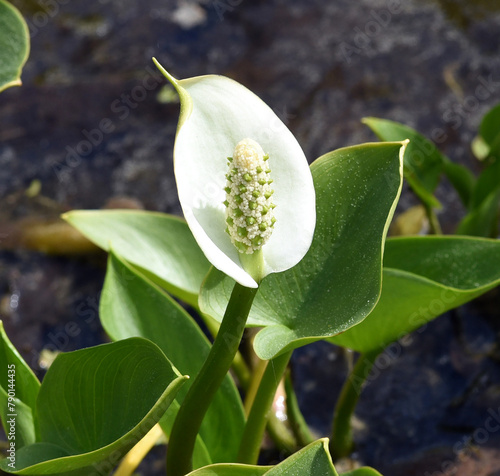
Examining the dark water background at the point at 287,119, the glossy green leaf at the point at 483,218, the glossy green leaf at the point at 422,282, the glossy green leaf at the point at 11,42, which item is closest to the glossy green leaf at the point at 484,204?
the glossy green leaf at the point at 483,218

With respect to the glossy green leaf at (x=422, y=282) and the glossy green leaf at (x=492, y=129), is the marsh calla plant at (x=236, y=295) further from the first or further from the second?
the glossy green leaf at (x=492, y=129)

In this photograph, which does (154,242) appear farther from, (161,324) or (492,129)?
(492,129)

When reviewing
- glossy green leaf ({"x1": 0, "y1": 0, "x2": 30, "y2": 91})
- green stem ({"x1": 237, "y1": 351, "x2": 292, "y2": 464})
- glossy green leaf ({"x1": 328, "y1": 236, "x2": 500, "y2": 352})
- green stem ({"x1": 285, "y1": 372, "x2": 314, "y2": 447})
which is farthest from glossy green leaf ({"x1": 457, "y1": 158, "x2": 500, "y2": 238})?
glossy green leaf ({"x1": 0, "y1": 0, "x2": 30, "y2": 91})

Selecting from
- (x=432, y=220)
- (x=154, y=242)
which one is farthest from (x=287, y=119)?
(x=154, y=242)

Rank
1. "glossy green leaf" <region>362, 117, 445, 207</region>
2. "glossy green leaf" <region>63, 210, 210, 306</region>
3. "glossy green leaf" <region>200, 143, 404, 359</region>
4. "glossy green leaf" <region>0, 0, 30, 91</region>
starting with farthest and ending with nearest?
1. "glossy green leaf" <region>362, 117, 445, 207</region>
2. "glossy green leaf" <region>63, 210, 210, 306</region>
3. "glossy green leaf" <region>0, 0, 30, 91</region>
4. "glossy green leaf" <region>200, 143, 404, 359</region>

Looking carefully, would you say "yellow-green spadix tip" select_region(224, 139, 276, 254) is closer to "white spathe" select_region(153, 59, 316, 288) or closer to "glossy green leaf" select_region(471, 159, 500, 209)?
"white spathe" select_region(153, 59, 316, 288)

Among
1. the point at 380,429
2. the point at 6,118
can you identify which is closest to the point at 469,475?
the point at 380,429

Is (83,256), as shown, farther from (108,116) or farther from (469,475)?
(469,475)
